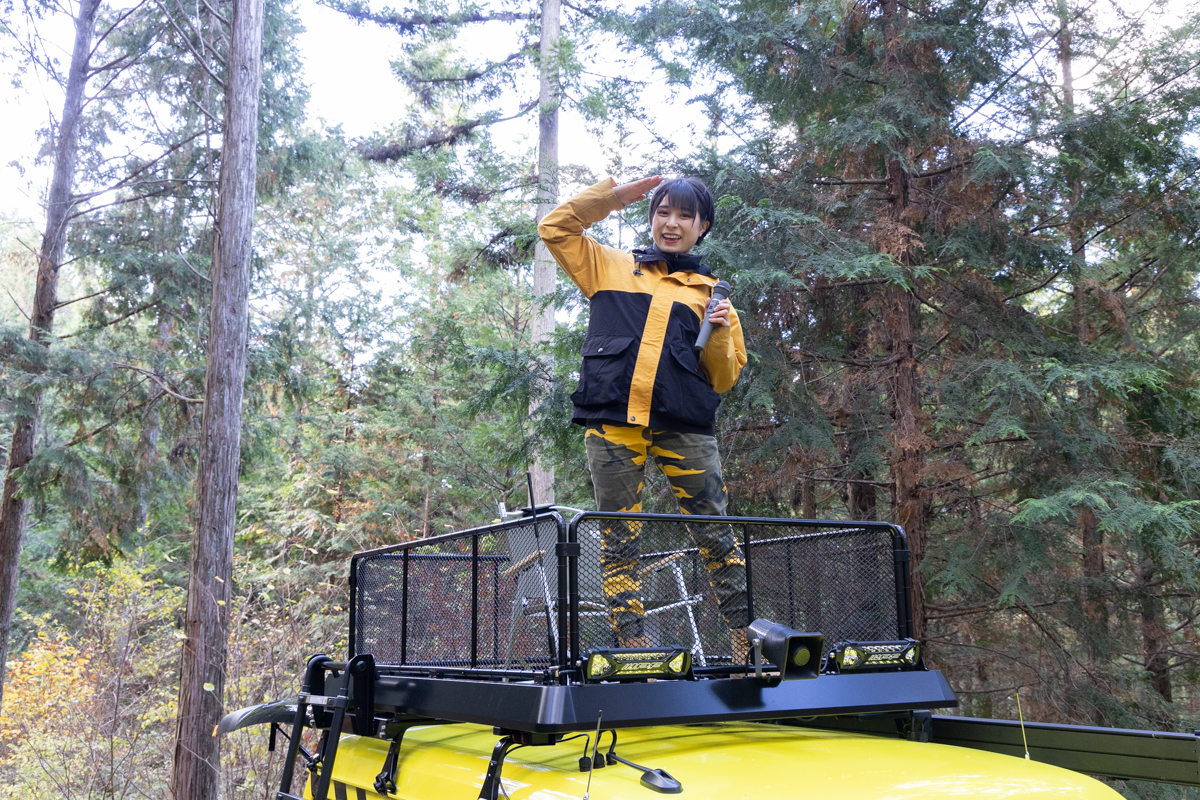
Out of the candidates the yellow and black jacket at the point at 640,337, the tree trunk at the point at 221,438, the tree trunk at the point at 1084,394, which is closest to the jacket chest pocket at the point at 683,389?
the yellow and black jacket at the point at 640,337

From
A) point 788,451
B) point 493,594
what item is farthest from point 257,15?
point 493,594

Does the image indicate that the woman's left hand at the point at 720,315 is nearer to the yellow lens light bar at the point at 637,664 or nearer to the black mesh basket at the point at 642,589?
the black mesh basket at the point at 642,589

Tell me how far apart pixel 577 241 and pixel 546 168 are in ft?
33.5

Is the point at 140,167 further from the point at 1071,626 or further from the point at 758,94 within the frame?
the point at 1071,626

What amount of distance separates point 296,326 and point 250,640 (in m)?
5.13

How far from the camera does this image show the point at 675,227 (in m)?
3.66

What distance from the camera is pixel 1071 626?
721cm

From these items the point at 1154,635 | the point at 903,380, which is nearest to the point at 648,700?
the point at 903,380

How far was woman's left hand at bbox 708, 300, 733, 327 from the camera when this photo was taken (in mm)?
3346

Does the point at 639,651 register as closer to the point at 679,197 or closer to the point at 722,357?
the point at 722,357

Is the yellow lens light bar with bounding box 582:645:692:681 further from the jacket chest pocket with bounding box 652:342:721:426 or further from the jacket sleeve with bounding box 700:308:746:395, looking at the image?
the jacket sleeve with bounding box 700:308:746:395

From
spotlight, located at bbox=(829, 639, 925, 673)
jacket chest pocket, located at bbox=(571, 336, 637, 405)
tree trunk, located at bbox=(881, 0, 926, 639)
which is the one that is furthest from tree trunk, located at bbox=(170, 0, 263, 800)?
spotlight, located at bbox=(829, 639, 925, 673)

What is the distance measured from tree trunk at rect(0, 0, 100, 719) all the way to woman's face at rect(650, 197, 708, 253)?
38.6 feet

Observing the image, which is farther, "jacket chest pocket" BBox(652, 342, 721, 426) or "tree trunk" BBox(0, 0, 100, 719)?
"tree trunk" BBox(0, 0, 100, 719)
